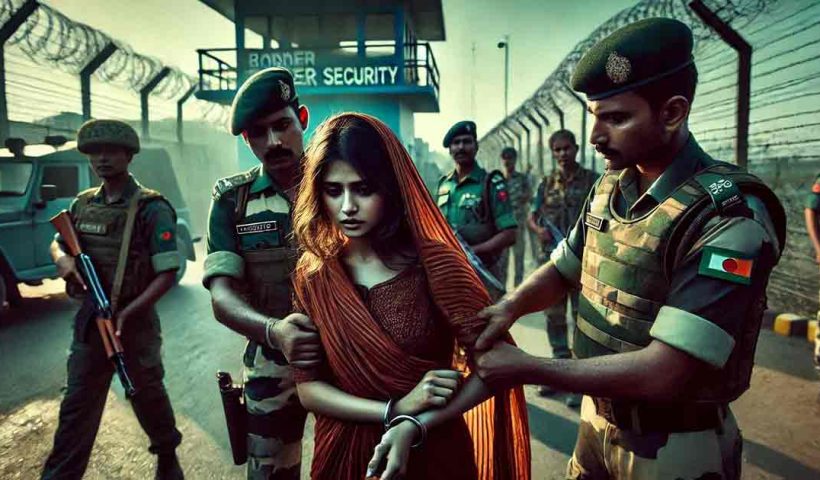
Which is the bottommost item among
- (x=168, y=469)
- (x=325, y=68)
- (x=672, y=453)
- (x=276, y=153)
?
(x=168, y=469)

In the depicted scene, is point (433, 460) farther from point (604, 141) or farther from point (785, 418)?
point (785, 418)

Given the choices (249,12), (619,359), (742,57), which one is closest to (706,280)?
(619,359)

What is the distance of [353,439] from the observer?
4.71 ft

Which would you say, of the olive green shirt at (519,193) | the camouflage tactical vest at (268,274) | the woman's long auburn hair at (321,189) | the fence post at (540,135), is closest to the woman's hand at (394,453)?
the woman's long auburn hair at (321,189)

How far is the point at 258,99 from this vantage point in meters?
2.07

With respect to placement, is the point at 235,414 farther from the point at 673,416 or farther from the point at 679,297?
the point at 679,297

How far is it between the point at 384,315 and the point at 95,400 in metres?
2.11

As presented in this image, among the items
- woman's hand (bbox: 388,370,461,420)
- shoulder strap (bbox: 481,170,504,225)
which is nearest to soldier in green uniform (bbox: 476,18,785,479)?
woman's hand (bbox: 388,370,461,420)

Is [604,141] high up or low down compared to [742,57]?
down

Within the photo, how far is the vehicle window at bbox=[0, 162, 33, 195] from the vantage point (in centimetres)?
660

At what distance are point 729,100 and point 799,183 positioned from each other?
1.73 meters

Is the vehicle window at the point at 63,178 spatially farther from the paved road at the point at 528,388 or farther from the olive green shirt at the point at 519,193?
the olive green shirt at the point at 519,193

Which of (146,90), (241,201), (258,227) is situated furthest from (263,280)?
(146,90)

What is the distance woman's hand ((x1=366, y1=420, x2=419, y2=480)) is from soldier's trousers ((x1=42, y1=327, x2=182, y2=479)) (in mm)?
2163
